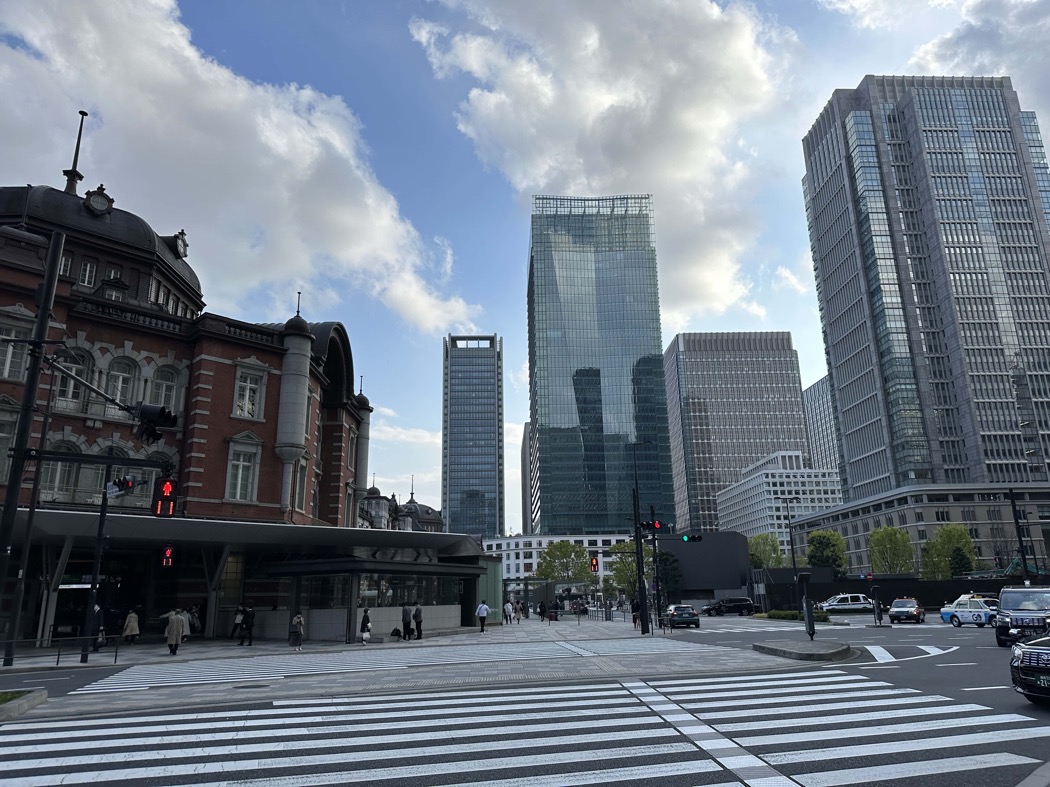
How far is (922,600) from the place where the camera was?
53.8m

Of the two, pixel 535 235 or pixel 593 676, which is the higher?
pixel 535 235

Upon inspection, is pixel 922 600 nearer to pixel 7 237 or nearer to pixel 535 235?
pixel 7 237

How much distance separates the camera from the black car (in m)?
10.7

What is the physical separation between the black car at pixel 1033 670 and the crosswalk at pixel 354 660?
10125 millimetres

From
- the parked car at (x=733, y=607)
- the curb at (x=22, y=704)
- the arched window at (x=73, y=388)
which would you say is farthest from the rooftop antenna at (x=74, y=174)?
the parked car at (x=733, y=607)

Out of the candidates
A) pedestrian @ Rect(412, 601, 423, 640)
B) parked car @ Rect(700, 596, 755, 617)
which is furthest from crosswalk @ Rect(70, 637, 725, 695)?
parked car @ Rect(700, 596, 755, 617)

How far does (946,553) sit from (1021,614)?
76015 mm

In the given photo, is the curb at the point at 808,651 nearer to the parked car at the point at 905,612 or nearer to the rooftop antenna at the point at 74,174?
the parked car at the point at 905,612

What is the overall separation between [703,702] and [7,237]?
118 ft

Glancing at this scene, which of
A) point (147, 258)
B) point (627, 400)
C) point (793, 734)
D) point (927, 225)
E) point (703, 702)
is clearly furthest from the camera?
point (627, 400)

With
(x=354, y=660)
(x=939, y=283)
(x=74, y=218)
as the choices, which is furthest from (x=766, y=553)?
(x=74, y=218)

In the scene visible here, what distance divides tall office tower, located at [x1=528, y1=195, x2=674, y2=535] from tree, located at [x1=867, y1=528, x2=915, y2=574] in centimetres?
6674

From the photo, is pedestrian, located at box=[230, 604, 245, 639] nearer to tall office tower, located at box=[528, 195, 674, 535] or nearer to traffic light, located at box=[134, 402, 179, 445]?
traffic light, located at box=[134, 402, 179, 445]

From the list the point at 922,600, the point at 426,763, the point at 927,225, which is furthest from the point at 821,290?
the point at 426,763
